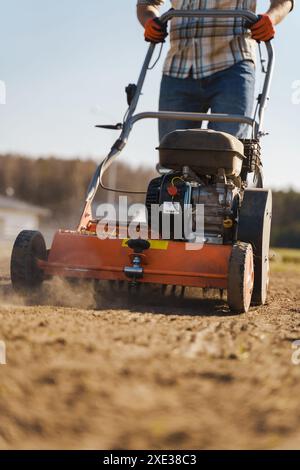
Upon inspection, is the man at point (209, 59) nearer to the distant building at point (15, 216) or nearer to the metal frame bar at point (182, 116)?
the metal frame bar at point (182, 116)

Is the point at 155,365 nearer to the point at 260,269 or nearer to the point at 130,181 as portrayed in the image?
the point at 260,269

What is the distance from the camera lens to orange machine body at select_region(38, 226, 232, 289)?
2727mm

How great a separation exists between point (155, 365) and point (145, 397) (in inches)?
7.4

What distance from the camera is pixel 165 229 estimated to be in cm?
305

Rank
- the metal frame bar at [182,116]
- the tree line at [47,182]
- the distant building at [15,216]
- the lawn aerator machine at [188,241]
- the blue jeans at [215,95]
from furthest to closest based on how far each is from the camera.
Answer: the tree line at [47,182] < the distant building at [15,216] < the blue jeans at [215,95] < the metal frame bar at [182,116] < the lawn aerator machine at [188,241]

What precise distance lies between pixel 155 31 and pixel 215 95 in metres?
0.54

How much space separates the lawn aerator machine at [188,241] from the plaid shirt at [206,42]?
84cm

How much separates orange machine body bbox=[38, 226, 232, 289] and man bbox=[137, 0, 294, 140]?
1.04 meters

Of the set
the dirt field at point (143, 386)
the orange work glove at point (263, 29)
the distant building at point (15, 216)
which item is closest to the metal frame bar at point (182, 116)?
the orange work glove at point (263, 29)

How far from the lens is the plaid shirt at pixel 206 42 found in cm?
363

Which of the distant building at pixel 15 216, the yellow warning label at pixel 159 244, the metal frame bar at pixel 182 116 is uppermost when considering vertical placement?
the metal frame bar at pixel 182 116

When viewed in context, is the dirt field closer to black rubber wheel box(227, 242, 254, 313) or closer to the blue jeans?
black rubber wheel box(227, 242, 254, 313)
